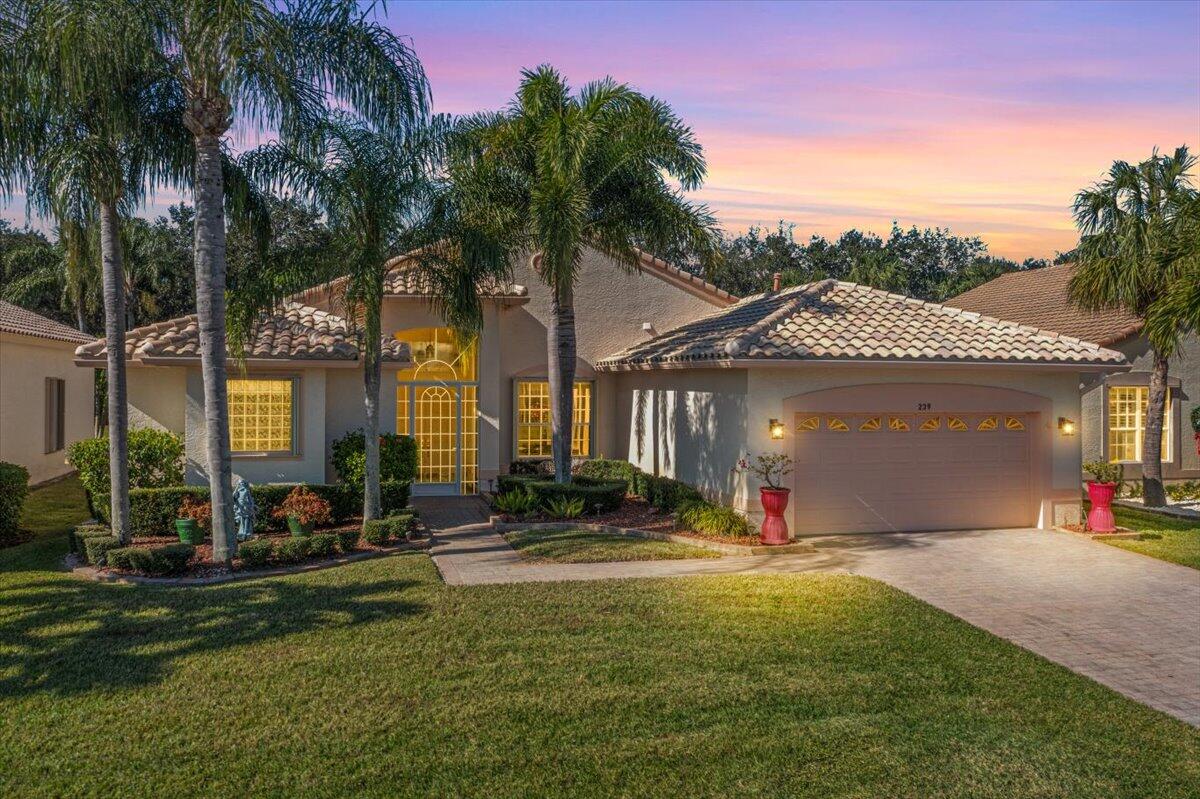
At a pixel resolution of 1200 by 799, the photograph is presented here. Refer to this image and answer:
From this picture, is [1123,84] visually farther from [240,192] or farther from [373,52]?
[240,192]

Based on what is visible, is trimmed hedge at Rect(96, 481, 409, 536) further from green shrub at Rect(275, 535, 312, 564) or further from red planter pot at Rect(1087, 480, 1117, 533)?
red planter pot at Rect(1087, 480, 1117, 533)

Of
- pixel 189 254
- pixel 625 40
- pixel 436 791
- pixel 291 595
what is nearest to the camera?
pixel 436 791

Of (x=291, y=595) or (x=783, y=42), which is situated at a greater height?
(x=783, y=42)

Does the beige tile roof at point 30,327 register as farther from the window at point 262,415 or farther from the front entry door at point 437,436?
the front entry door at point 437,436

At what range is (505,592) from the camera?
11.3 m

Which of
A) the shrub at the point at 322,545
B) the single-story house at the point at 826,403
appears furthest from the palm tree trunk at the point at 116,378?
the shrub at the point at 322,545

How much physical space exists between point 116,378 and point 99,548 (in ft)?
7.91

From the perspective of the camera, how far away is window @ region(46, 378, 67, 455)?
77.9 feet

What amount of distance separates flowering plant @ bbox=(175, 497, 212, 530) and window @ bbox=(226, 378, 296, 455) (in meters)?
1.59

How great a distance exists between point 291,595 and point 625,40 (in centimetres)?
983

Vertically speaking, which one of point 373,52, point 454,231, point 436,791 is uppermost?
point 373,52

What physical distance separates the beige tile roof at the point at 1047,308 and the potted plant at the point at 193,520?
17.2 metres

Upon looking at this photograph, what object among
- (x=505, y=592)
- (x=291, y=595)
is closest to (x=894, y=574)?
(x=505, y=592)

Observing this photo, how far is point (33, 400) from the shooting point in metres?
22.6
